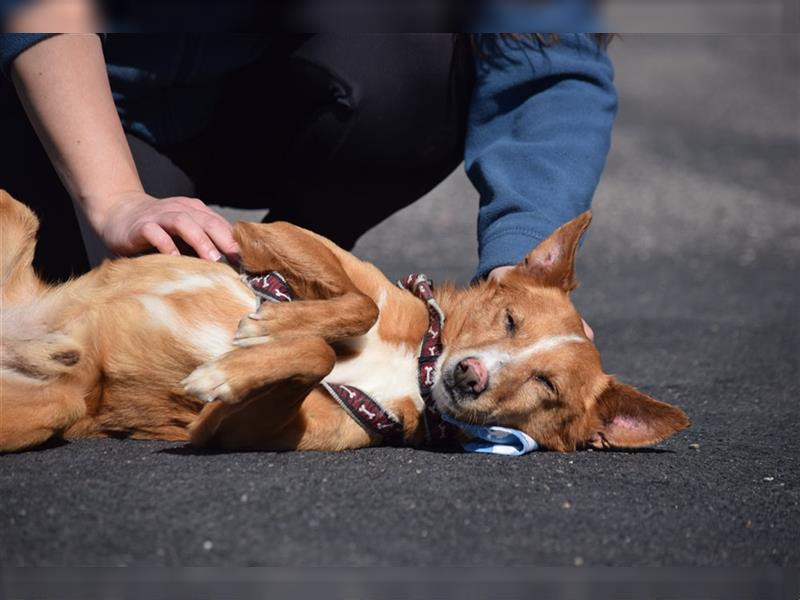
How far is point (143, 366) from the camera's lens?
9.73 ft

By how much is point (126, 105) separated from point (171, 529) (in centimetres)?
211

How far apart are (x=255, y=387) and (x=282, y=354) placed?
11 cm

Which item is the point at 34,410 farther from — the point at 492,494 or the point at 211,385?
the point at 492,494

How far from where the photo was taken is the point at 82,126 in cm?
324

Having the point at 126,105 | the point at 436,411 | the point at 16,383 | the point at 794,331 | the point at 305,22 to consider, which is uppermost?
the point at 305,22

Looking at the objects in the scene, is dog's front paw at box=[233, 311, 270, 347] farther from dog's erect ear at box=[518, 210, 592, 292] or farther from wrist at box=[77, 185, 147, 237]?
dog's erect ear at box=[518, 210, 592, 292]

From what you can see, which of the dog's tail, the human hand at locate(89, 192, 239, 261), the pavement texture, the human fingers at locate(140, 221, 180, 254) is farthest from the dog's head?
the dog's tail

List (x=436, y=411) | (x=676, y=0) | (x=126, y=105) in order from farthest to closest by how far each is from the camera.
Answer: (x=126, y=105) < (x=436, y=411) < (x=676, y=0)

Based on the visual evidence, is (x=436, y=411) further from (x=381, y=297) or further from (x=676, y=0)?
(x=676, y=0)

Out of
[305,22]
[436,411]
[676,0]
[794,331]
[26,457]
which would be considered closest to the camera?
[676,0]

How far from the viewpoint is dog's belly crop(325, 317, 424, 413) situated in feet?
A: 10.4

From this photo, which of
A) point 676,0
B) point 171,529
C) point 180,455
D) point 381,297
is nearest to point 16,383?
point 180,455

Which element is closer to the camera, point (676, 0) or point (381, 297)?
point (676, 0)

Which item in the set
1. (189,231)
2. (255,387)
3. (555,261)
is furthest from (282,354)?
(555,261)
